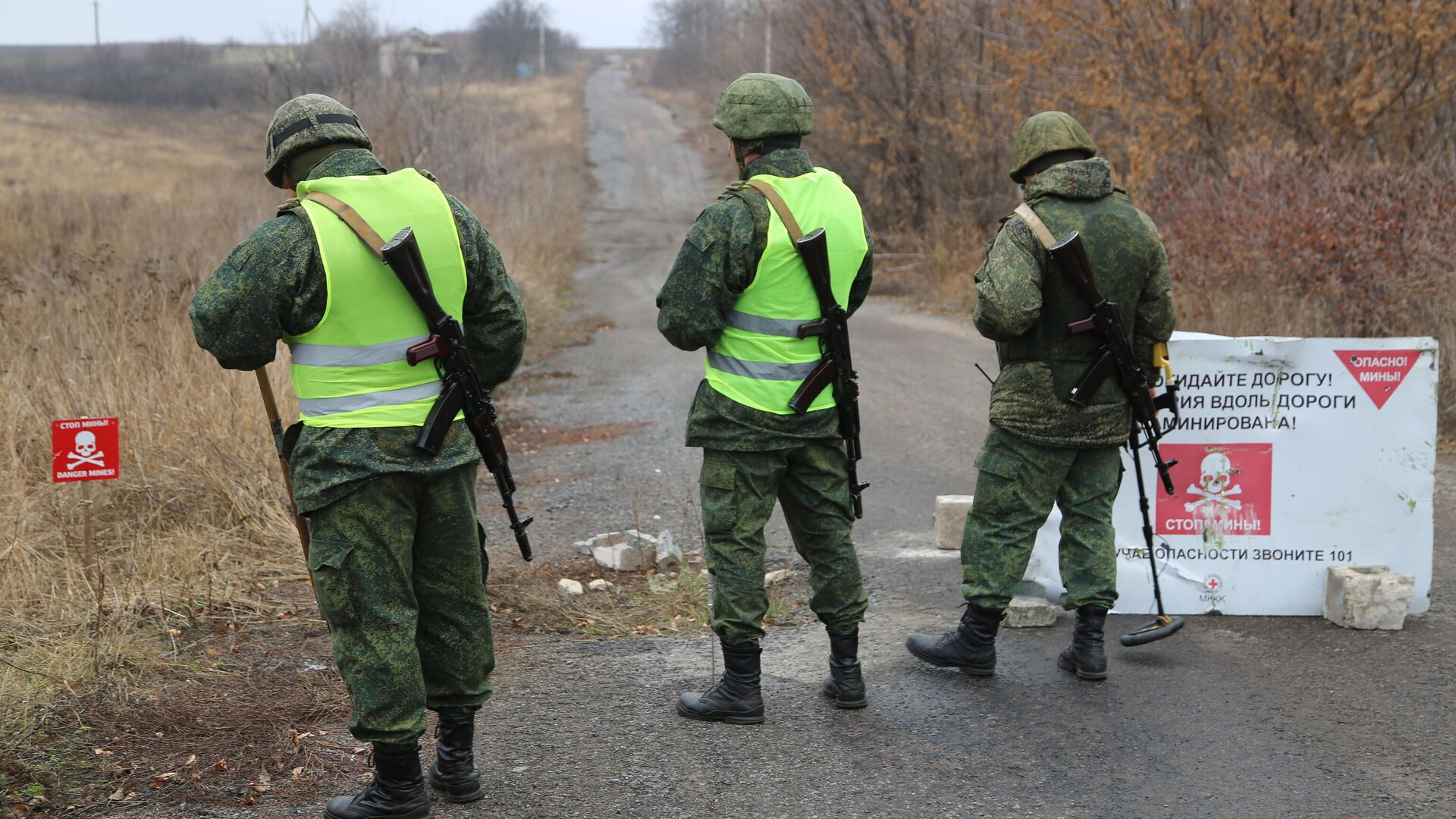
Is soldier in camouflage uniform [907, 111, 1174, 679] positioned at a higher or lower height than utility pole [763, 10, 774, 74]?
lower

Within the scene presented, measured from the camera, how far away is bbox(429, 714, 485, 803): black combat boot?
356 centimetres

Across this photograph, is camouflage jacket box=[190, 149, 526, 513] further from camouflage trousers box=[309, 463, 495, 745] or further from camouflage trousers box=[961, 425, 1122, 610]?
camouflage trousers box=[961, 425, 1122, 610]

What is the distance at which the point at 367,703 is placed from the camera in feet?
10.6

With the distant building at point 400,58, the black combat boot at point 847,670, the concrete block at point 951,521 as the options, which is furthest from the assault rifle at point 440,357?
the distant building at point 400,58

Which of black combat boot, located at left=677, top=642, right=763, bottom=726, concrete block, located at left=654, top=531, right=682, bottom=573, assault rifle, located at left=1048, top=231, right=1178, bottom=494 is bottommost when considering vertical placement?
concrete block, located at left=654, top=531, right=682, bottom=573

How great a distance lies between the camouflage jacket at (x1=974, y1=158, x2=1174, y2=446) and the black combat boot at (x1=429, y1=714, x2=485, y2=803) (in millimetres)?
2096

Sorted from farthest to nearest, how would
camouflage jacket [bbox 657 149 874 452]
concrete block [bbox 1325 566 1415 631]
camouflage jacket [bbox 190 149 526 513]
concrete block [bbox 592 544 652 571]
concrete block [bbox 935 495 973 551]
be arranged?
concrete block [bbox 935 495 973 551], concrete block [bbox 592 544 652 571], concrete block [bbox 1325 566 1415 631], camouflage jacket [bbox 657 149 874 452], camouflage jacket [bbox 190 149 526 513]

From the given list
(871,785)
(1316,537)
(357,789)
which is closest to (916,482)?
(1316,537)

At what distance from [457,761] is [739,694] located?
0.99 metres

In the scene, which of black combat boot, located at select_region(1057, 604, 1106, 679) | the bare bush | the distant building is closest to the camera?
black combat boot, located at select_region(1057, 604, 1106, 679)

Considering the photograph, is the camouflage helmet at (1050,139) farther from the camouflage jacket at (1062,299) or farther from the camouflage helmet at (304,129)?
the camouflage helmet at (304,129)

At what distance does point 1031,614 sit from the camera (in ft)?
16.7

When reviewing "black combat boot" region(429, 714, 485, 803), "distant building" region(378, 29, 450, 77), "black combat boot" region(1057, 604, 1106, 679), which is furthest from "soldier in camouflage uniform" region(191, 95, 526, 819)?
"distant building" region(378, 29, 450, 77)

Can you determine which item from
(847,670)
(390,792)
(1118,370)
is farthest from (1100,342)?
(390,792)
